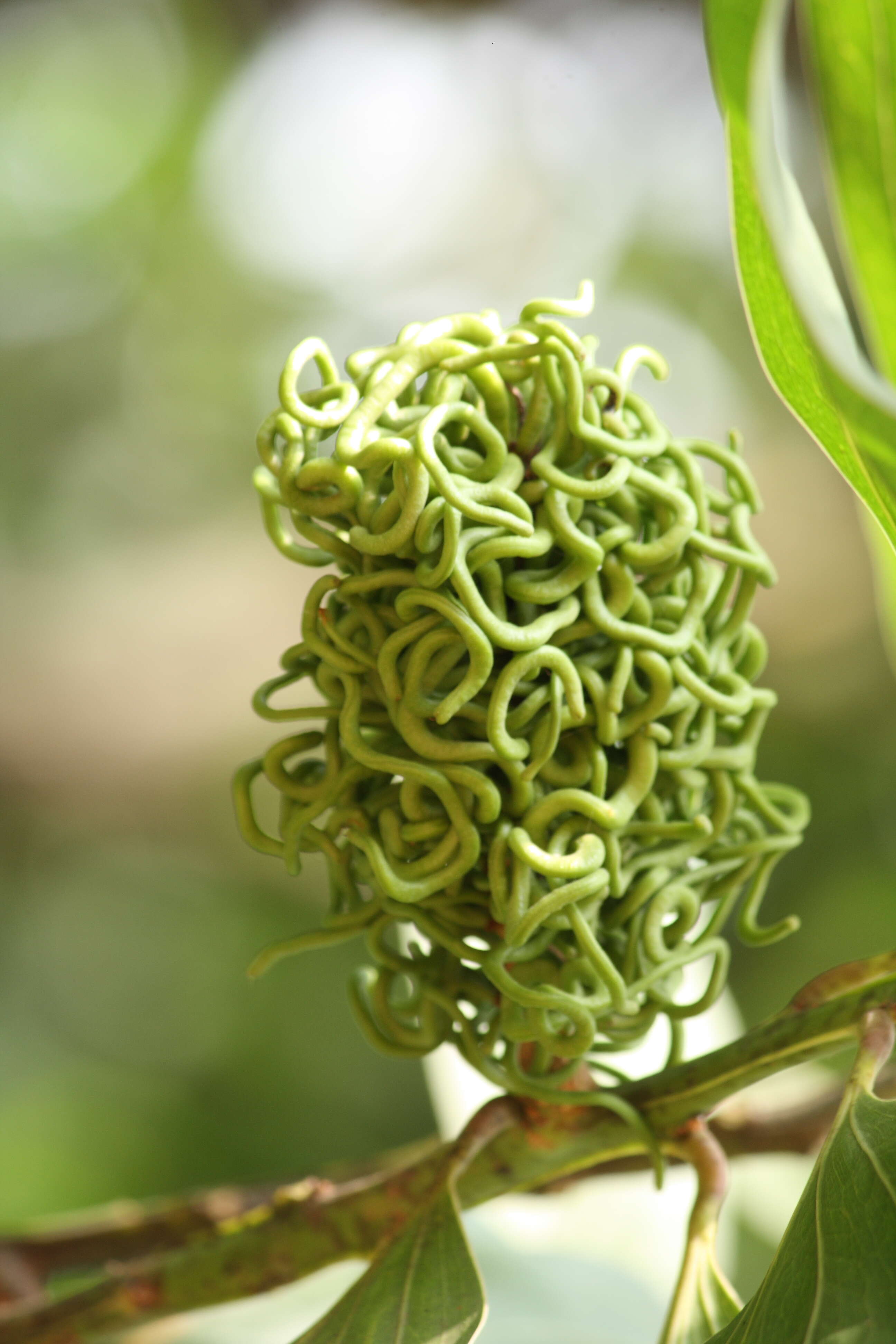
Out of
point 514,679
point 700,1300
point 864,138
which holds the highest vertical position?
point 864,138

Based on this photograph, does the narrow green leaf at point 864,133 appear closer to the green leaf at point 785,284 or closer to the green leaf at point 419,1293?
the green leaf at point 785,284

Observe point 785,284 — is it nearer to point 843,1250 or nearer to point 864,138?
point 864,138

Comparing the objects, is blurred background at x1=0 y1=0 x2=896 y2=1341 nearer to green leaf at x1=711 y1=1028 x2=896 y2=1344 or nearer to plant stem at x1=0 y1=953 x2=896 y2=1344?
plant stem at x1=0 y1=953 x2=896 y2=1344

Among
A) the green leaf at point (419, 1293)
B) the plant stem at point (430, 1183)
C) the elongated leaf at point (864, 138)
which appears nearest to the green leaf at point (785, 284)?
the elongated leaf at point (864, 138)

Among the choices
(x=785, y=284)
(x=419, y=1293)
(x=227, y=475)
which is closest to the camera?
(x=785, y=284)

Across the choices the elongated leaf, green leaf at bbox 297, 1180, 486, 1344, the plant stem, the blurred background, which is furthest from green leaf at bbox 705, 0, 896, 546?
the blurred background

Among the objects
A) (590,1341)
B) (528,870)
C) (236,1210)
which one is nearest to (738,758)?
(528,870)

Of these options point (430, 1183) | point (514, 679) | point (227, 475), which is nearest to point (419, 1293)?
point (430, 1183)
